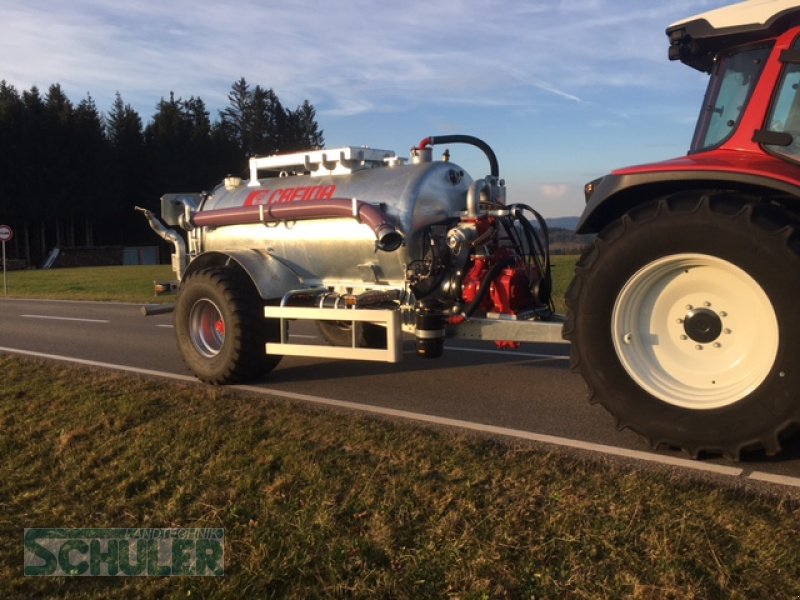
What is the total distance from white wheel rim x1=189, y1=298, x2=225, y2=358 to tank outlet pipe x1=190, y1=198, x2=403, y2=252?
96 centimetres

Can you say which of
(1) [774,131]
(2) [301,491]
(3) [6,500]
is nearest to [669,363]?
(1) [774,131]

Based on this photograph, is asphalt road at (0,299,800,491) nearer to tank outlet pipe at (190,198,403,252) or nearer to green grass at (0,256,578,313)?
tank outlet pipe at (190,198,403,252)

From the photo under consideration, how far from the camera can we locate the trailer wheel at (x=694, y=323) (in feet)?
12.8

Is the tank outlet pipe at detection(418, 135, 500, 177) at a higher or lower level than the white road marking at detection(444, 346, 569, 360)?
higher

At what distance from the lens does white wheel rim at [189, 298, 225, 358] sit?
729 centimetres

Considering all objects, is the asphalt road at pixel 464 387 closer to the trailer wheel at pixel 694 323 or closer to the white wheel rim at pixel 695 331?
the trailer wheel at pixel 694 323

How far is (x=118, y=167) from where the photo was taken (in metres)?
51.8

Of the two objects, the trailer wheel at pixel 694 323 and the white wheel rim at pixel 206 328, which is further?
the white wheel rim at pixel 206 328

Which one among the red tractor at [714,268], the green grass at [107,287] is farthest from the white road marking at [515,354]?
the green grass at [107,287]

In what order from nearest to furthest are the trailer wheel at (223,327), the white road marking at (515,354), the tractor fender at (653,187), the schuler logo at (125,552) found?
the schuler logo at (125,552)
the tractor fender at (653,187)
the trailer wheel at (223,327)
the white road marking at (515,354)

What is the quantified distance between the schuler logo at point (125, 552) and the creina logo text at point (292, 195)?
12.9 feet

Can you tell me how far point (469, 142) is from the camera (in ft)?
22.7

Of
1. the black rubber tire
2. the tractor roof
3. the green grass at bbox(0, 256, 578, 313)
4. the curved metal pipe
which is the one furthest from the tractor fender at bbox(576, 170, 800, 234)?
the green grass at bbox(0, 256, 578, 313)

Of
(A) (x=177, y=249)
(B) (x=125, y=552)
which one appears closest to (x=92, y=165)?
(A) (x=177, y=249)
